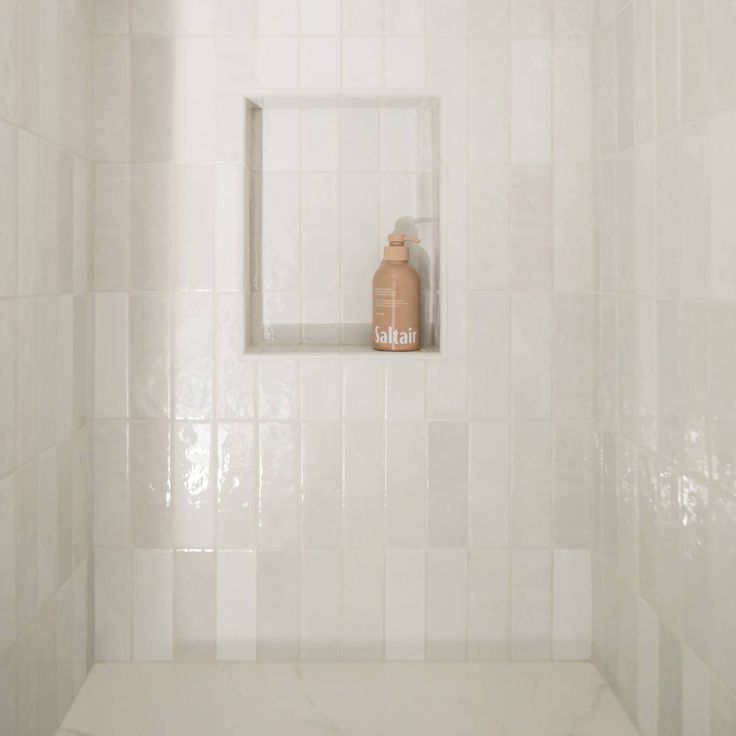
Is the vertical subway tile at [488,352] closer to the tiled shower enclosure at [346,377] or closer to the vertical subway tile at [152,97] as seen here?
the tiled shower enclosure at [346,377]

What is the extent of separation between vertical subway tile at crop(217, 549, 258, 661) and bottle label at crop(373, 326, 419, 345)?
0.40m

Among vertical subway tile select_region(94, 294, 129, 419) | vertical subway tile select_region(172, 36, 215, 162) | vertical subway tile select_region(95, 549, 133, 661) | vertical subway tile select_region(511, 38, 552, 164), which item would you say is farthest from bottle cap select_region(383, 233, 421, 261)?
vertical subway tile select_region(95, 549, 133, 661)

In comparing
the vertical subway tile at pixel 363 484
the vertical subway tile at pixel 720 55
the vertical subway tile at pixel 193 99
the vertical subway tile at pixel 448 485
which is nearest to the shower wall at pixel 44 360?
the vertical subway tile at pixel 193 99

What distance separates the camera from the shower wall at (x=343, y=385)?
4.10ft

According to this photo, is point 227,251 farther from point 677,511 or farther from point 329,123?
point 677,511

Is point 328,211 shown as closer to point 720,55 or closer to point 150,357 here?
point 150,357

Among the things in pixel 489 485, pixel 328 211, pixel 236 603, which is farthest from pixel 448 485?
pixel 328 211

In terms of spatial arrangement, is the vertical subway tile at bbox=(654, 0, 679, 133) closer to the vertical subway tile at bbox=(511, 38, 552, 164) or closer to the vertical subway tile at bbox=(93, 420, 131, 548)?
the vertical subway tile at bbox=(511, 38, 552, 164)

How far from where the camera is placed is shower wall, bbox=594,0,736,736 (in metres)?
0.83

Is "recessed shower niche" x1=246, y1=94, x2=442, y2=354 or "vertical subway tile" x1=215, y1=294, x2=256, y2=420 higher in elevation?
"recessed shower niche" x1=246, y1=94, x2=442, y2=354

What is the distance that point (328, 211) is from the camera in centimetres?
136

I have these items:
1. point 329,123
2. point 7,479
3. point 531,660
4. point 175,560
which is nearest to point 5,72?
point 7,479

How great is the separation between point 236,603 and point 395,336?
0.50 metres

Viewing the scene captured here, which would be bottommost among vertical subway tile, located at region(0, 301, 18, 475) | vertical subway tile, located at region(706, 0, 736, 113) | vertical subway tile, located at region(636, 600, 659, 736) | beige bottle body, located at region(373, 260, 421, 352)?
vertical subway tile, located at region(636, 600, 659, 736)
